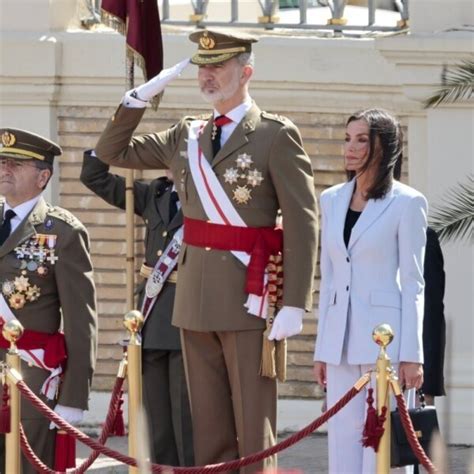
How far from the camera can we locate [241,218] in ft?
22.2

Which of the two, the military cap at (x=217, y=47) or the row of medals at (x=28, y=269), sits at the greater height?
the military cap at (x=217, y=47)

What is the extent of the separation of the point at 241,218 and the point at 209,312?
0.36 m

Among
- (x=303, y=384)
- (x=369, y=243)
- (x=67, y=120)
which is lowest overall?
(x=303, y=384)

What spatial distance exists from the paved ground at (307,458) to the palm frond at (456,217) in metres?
1.05

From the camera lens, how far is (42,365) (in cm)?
690

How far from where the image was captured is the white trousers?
21.7ft

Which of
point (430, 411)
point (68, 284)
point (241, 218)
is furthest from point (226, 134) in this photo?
point (430, 411)

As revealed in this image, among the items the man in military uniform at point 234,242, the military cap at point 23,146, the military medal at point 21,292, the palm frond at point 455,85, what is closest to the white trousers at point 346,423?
the man in military uniform at point 234,242

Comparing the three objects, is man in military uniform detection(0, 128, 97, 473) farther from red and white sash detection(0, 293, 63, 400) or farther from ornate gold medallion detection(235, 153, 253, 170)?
ornate gold medallion detection(235, 153, 253, 170)

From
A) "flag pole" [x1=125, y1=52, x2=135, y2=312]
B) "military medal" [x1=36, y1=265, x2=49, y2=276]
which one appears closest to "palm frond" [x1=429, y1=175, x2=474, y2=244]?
"flag pole" [x1=125, y1=52, x2=135, y2=312]

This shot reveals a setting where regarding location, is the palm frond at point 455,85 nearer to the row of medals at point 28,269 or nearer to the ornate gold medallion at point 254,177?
the ornate gold medallion at point 254,177

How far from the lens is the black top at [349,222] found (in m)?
6.67

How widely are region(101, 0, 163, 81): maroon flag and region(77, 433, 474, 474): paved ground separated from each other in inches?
78.4

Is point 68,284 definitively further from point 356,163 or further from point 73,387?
point 356,163
